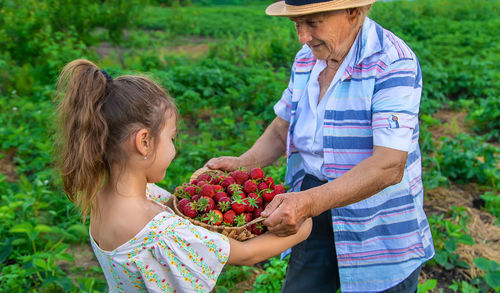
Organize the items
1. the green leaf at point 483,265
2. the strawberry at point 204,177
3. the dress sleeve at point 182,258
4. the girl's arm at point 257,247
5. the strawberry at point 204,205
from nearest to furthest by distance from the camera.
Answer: the dress sleeve at point 182,258
the girl's arm at point 257,247
the strawberry at point 204,205
the strawberry at point 204,177
the green leaf at point 483,265

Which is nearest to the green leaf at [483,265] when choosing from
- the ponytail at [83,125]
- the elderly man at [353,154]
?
the elderly man at [353,154]

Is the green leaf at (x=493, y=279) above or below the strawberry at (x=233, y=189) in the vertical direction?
below

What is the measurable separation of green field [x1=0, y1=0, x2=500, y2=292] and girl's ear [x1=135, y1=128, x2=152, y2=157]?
238 millimetres

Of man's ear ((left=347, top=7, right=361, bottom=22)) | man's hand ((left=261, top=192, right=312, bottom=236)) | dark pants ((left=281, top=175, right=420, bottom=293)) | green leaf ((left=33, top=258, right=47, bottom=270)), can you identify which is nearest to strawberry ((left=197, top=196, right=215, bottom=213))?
man's hand ((left=261, top=192, right=312, bottom=236))

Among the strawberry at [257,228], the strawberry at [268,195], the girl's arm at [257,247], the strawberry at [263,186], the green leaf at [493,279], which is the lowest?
the green leaf at [493,279]

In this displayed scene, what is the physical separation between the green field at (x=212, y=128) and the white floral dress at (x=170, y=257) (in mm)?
438

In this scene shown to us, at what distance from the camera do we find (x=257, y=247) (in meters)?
1.77

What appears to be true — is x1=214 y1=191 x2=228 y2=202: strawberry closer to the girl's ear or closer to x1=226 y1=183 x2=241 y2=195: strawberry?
x1=226 y1=183 x2=241 y2=195: strawberry

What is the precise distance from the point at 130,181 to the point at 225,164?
747 mm

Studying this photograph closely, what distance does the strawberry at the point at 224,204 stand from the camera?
72.7 inches

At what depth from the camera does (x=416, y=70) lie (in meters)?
1.98

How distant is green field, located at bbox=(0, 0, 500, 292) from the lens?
132 inches

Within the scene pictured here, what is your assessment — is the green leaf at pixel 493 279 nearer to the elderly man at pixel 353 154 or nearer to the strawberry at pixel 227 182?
the elderly man at pixel 353 154

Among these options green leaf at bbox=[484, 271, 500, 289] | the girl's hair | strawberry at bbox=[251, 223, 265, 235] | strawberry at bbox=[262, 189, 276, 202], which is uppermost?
the girl's hair
